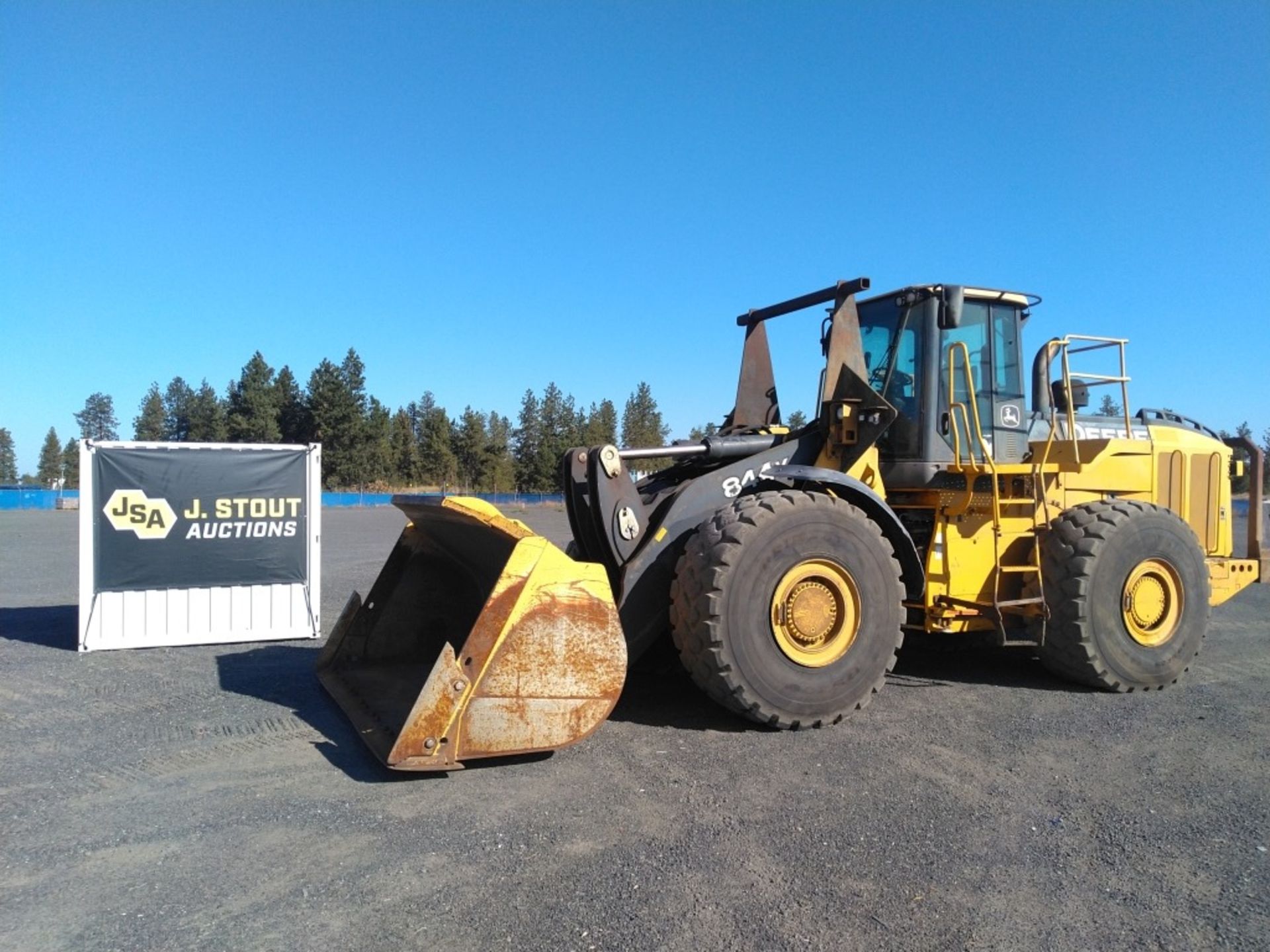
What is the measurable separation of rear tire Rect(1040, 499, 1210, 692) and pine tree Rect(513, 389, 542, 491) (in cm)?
6269

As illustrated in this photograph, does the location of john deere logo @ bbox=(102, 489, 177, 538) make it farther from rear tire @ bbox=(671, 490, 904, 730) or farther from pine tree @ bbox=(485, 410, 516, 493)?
pine tree @ bbox=(485, 410, 516, 493)

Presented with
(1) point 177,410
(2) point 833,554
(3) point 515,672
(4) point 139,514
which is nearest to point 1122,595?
(2) point 833,554

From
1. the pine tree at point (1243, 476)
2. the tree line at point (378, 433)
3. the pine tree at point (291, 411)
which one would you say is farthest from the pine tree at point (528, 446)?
the pine tree at point (1243, 476)

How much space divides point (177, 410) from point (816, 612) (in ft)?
390

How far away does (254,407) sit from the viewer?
222ft

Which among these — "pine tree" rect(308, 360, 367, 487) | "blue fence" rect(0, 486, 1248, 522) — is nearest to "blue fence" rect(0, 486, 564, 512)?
"blue fence" rect(0, 486, 1248, 522)

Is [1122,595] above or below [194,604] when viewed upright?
above

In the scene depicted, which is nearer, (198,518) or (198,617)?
(198,617)

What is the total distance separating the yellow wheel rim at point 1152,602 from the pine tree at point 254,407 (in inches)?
2672

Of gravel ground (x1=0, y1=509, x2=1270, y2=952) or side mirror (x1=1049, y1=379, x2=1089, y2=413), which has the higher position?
side mirror (x1=1049, y1=379, x2=1089, y2=413)

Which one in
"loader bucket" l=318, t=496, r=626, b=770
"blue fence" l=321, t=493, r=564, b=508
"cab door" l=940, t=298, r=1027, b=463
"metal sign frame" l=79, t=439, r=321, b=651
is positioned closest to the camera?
"loader bucket" l=318, t=496, r=626, b=770

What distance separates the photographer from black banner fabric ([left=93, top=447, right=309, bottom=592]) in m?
7.85

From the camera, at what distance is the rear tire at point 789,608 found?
474cm

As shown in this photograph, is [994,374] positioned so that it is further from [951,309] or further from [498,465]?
[498,465]
